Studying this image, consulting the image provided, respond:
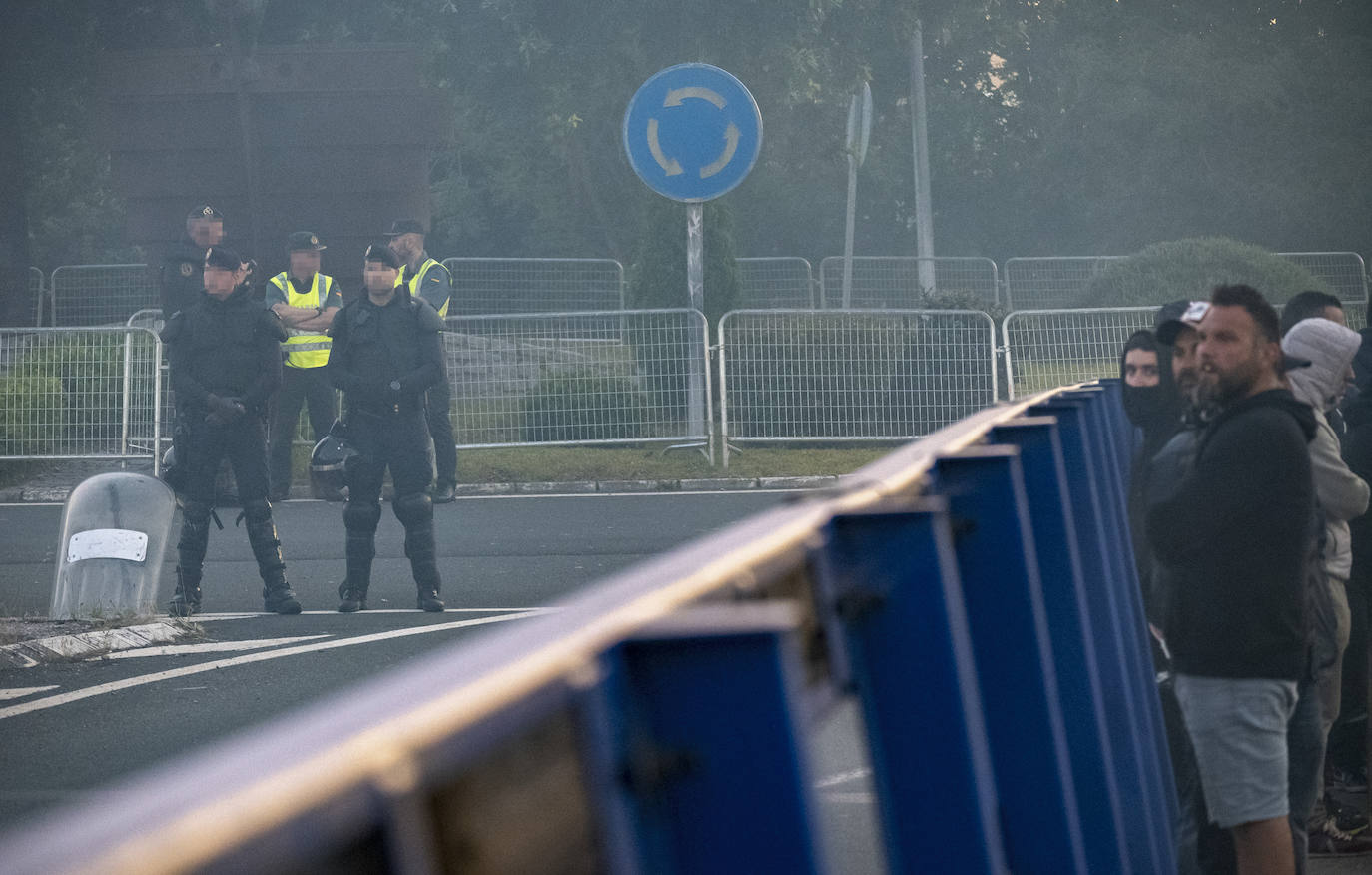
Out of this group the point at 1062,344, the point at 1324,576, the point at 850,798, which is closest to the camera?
the point at 1324,576

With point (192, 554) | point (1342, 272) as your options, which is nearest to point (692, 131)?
point (192, 554)

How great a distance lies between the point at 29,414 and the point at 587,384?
4.85m

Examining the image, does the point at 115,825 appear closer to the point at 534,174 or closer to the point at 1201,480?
the point at 1201,480

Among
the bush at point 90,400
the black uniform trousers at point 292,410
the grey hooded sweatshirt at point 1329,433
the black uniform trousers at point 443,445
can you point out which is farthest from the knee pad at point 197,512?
the grey hooded sweatshirt at point 1329,433

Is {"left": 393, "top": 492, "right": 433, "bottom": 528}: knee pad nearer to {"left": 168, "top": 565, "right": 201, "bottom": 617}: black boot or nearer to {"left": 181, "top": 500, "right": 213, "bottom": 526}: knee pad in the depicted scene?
{"left": 181, "top": 500, "right": 213, "bottom": 526}: knee pad

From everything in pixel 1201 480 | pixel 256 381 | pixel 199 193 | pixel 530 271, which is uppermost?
pixel 530 271

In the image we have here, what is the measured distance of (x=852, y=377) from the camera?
15.3 metres

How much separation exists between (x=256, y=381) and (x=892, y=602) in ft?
27.4

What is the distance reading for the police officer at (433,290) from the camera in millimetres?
13125

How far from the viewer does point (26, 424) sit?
14.5 m

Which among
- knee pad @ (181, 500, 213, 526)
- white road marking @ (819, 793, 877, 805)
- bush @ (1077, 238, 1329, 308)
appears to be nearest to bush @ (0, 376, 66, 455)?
knee pad @ (181, 500, 213, 526)

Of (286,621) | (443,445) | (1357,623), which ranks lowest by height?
(1357,623)

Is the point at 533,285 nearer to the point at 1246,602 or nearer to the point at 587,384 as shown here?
the point at 587,384

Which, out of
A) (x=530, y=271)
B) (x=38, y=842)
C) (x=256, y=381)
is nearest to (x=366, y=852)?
(x=38, y=842)
